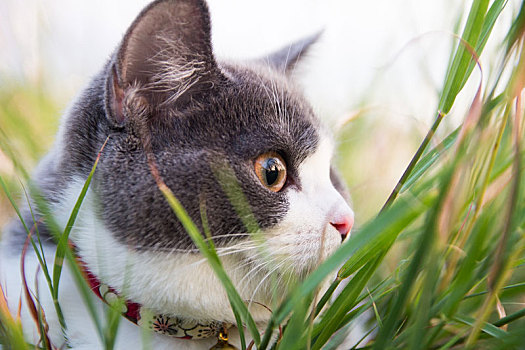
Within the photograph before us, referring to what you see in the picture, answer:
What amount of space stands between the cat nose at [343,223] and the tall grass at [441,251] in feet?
0.38

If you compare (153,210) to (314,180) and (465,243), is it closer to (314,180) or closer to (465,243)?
(314,180)

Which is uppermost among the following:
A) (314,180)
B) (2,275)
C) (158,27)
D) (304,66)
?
(158,27)

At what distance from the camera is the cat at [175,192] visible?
72 centimetres

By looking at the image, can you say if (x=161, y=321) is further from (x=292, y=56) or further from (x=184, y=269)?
(x=292, y=56)

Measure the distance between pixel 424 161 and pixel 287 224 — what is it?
9.5 inches

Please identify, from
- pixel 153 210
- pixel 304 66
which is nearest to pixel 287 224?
pixel 153 210

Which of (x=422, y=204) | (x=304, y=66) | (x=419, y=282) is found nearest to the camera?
(x=422, y=204)

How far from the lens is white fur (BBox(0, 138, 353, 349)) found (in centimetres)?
72

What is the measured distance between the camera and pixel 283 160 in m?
0.81

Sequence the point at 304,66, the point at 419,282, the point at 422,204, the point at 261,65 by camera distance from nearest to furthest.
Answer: the point at 422,204, the point at 419,282, the point at 261,65, the point at 304,66

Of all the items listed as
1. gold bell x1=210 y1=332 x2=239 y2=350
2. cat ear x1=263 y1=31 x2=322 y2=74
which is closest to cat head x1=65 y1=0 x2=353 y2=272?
gold bell x1=210 y1=332 x2=239 y2=350

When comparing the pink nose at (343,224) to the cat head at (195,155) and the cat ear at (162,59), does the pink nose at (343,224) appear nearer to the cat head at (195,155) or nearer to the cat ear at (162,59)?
the cat head at (195,155)

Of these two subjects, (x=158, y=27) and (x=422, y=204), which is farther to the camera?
(x=158, y=27)

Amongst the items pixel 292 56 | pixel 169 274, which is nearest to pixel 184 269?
pixel 169 274
